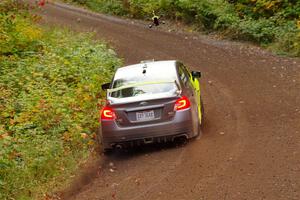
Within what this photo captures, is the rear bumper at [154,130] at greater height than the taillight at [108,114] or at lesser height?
lesser

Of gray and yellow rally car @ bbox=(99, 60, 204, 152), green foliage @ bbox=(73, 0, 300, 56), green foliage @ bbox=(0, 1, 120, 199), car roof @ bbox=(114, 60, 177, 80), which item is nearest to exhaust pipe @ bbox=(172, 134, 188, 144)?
gray and yellow rally car @ bbox=(99, 60, 204, 152)

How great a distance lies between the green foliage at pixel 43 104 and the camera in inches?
388

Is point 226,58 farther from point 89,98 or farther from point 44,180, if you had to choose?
point 44,180

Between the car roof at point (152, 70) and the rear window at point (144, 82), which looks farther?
the car roof at point (152, 70)

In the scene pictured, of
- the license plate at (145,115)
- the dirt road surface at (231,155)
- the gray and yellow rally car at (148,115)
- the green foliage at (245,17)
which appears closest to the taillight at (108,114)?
the gray and yellow rally car at (148,115)

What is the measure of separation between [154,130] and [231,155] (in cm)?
153

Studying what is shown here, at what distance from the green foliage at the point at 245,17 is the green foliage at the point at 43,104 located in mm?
6291

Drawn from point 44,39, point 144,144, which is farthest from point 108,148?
point 44,39

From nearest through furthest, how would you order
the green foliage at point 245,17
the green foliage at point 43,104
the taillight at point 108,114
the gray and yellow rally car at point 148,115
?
the green foliage at point 43,104 → the gray and yellow rally car at point 148,115 → the taillight at point 108,114 → the green foliage at point 245,17

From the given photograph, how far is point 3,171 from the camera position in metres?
9.52

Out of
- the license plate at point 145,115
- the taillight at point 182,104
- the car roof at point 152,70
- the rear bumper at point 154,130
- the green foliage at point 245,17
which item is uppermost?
the car roof at point 152,70

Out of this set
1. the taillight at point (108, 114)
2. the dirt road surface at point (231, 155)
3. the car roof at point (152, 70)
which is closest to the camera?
the dirt road surface at point (231, 155)

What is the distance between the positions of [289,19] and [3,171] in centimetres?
1543

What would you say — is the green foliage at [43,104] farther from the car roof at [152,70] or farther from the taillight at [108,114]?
the car roof at [152,70]
